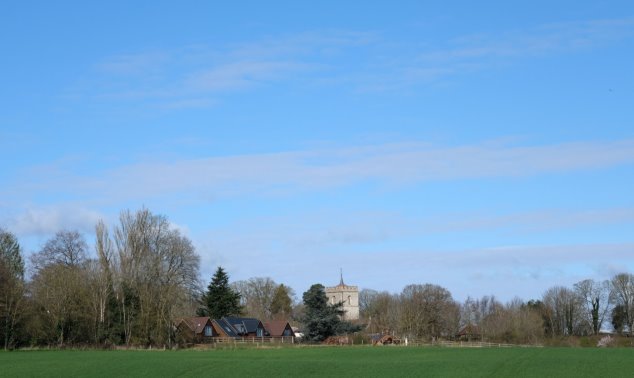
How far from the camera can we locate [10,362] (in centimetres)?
5034

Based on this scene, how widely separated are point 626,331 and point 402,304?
35.8 metres

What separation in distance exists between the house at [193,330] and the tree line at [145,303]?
1.17 metres

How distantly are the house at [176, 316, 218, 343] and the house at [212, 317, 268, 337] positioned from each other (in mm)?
1634

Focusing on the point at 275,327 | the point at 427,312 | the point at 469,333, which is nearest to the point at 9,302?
the point at 275,327

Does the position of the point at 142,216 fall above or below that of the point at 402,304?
above

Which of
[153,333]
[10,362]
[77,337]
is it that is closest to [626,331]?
[153,333]

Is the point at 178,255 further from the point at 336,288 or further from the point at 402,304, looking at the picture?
the point at 336,288

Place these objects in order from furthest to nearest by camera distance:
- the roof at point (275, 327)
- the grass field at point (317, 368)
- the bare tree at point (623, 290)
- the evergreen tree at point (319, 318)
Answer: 1. the bare tree at point (623, 290)
2. the roof at point (275, 327)
3. the evergreen tree at point (319, 318)
4. the grass field at point (317, 368)

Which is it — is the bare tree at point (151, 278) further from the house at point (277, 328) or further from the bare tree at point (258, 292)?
the bare tree at point (258, 292)

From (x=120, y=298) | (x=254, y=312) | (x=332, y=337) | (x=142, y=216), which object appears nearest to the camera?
(x=120, y=298)

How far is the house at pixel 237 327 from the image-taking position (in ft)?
339

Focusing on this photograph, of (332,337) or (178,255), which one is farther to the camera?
(332,337)

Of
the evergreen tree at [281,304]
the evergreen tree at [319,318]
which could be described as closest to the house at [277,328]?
the evergreen tree at [319,318]

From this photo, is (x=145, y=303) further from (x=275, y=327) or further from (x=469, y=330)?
(x=469, y=330)
